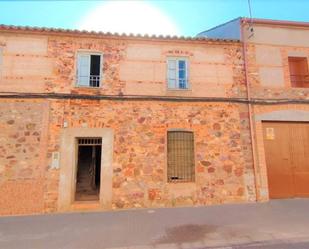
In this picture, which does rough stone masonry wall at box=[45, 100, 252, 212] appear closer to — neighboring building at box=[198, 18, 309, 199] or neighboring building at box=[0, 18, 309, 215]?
neighboring building at box=[0, 18, 309, 215]

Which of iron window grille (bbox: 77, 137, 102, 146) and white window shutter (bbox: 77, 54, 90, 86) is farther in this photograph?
white window shutter (bbox: 77, 54, 90, 86)

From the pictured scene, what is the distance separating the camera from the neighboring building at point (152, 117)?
7891 mm

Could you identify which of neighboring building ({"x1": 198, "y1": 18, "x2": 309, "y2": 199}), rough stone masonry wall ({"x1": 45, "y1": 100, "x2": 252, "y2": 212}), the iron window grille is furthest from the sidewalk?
the iron window grille

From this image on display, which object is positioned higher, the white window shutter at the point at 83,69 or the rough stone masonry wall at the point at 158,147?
the white window shutter at the point at 83,69

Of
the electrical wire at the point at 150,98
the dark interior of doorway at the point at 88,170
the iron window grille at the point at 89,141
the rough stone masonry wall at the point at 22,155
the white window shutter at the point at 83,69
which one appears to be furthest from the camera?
the dark interior of doorway at the point at 88,170

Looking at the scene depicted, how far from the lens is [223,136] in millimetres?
8758

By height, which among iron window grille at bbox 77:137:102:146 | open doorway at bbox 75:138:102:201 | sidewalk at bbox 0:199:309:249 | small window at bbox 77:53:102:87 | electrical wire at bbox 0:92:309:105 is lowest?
sidewalk at bbox 0:199:309:249

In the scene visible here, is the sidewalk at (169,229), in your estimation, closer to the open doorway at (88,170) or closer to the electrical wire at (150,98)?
the electrical wire at (150,98)

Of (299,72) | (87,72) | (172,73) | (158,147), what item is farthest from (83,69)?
(299,72)

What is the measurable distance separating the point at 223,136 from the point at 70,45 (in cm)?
655

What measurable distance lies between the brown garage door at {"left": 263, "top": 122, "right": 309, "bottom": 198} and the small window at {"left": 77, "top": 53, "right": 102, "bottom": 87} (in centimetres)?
663

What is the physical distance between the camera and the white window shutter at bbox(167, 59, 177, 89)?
29.3 ft

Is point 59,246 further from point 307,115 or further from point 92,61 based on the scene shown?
point 307,115

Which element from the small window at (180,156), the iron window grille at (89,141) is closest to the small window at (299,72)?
the small window at (180,156)
